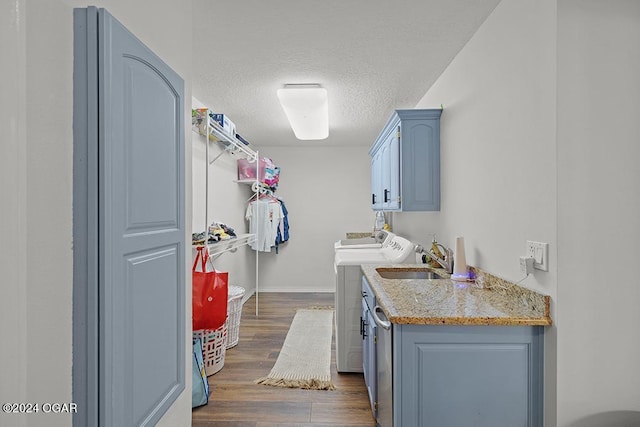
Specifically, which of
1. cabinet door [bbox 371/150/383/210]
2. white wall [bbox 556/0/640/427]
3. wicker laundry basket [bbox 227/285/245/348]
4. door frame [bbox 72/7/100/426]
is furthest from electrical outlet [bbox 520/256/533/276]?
wicker laundry basket [bbox 227/285/245/348]

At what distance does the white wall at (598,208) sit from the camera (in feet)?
4.46

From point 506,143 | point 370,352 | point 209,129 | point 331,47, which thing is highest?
point 331,47

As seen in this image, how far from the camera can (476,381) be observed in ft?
4.82

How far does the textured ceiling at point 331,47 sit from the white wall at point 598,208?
0.67 metres

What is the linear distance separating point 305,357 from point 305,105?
217cm

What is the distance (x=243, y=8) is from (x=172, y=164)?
1040 mm

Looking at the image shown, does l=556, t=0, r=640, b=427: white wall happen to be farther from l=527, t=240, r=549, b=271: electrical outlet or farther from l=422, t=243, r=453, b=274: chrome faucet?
l=422, t=243, r=453, b=274: chrome faucet

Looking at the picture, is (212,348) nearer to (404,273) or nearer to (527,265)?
(404,273)

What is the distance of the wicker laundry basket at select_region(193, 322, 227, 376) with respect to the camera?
9.07 ft

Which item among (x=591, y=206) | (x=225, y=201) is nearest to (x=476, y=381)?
(x=591, y=206)

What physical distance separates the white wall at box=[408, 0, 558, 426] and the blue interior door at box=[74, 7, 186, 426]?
1419mm

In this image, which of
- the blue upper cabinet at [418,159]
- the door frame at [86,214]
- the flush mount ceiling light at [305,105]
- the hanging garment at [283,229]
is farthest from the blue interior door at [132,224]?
the hanging garment at [283,229]
